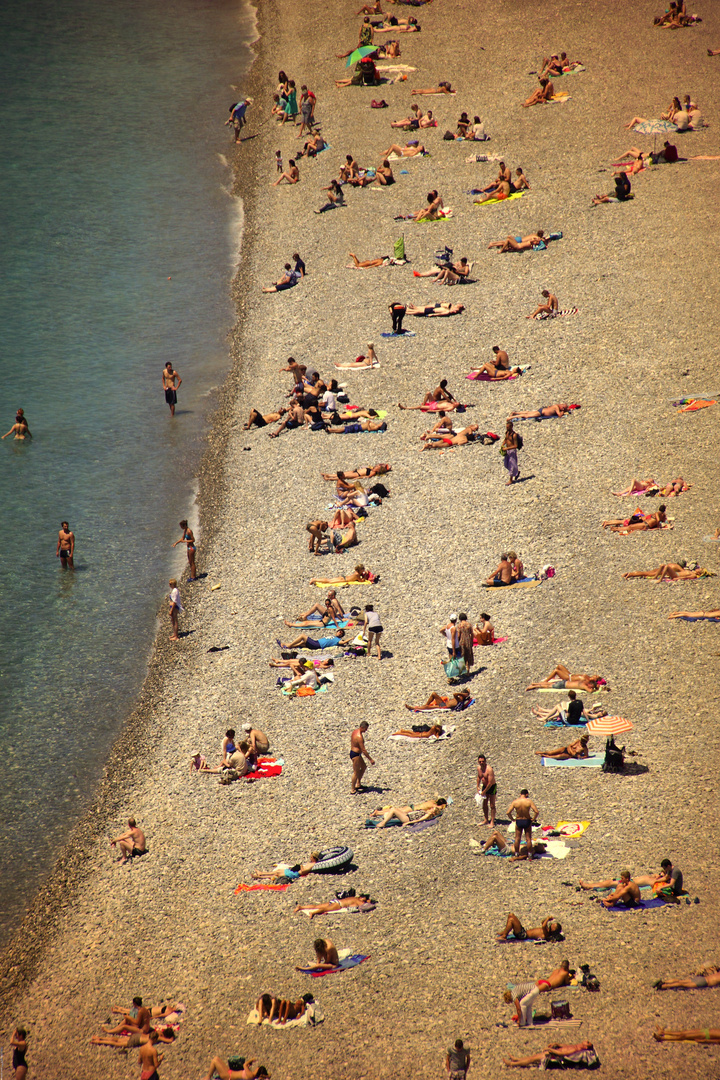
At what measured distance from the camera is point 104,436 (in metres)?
31.0

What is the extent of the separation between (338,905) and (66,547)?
43.7ft

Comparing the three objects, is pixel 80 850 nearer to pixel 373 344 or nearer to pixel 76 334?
pixel 373 344

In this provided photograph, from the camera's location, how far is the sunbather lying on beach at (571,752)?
53.5 feet

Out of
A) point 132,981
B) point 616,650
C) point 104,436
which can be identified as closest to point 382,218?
point 104,436

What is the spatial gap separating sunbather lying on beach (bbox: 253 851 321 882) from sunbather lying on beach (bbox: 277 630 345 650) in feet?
19.1

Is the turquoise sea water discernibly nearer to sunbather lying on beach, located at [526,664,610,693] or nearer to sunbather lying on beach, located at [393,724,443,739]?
sunbather lying on beach, located at [393,724,443,739]

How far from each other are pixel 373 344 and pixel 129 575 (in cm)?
1161

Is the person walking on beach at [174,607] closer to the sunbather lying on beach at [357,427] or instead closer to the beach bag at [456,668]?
the beach bag at [456,668]

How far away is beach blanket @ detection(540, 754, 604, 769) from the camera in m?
16.1

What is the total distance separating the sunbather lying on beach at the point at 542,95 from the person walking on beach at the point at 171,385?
21893 mm

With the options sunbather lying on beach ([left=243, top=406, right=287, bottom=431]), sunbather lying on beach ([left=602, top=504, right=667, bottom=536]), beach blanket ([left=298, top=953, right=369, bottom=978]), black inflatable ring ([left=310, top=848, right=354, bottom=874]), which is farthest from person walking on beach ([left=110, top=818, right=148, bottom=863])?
sunbather lying on beach ([left=243, top=406, right=287, bottom=431])

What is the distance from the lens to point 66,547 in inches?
987

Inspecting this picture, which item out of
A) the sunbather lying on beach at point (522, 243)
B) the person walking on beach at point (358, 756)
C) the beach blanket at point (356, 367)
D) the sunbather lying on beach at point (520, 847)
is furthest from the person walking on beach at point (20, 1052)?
the sunbather lying on beach at point (522, 243)

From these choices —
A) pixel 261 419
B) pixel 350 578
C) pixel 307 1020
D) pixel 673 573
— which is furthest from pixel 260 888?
pixel 261 419
